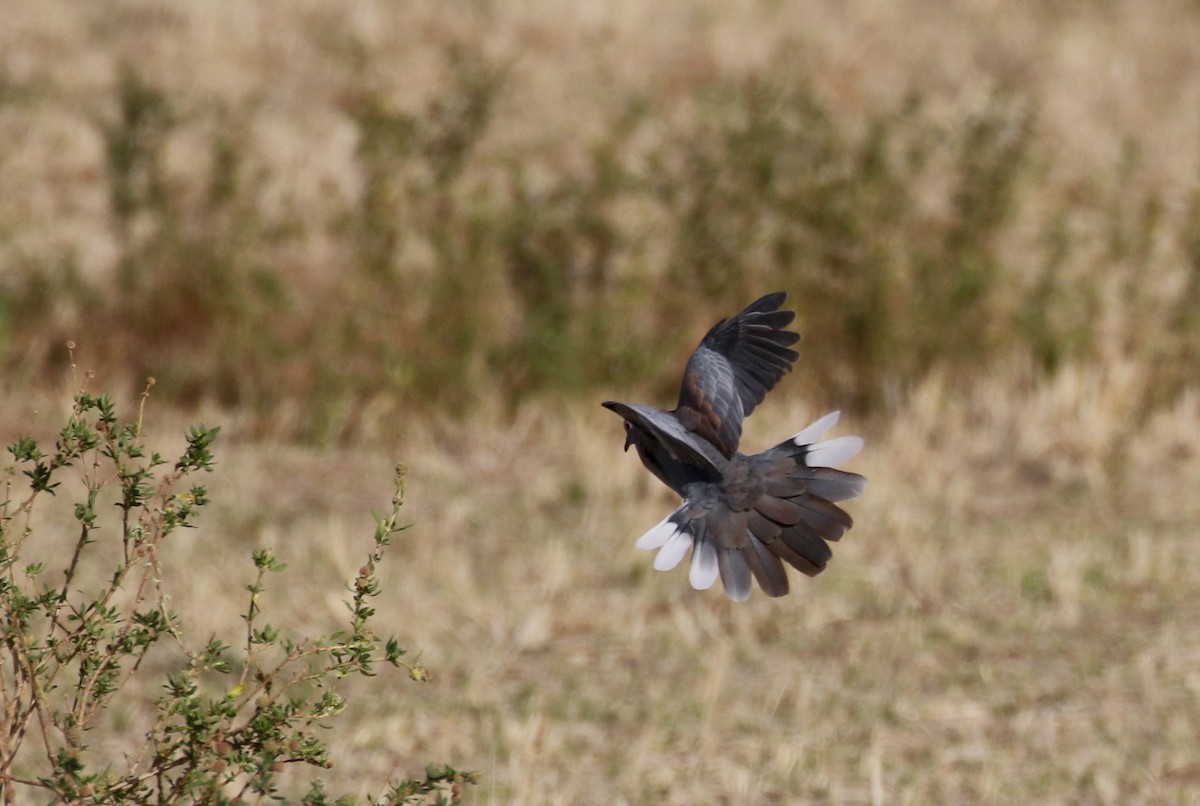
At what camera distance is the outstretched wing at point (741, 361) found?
3693 mm

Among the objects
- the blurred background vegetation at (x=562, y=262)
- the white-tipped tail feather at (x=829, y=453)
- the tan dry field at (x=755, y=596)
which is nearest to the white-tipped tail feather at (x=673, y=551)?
the white-tipped tail feather at (x=829, y=453)

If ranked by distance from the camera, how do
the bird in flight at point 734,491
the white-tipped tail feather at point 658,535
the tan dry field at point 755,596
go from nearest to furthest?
the white-tipped tail feather at point 658,535 → the bird in flight at point 734,491 → the tan dry field at point 755,596

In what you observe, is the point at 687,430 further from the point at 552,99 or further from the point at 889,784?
the point at 552,99

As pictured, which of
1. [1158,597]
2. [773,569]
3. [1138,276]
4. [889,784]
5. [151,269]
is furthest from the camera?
[1138,276]


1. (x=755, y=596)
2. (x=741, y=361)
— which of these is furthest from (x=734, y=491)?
(x=755, y=596)

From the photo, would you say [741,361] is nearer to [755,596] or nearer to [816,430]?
[816,430]

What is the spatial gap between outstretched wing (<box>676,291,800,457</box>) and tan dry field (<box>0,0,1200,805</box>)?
1.37 metres

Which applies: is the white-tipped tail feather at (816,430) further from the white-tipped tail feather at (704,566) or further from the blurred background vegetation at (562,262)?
the blurred background vegetation at (562,262)

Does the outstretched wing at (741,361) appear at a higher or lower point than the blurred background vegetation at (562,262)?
lower

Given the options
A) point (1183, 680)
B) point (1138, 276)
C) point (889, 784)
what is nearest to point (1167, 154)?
point (1138, 276)

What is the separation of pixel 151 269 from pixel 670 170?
334 cm

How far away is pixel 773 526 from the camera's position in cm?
342

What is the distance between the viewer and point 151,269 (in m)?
9.31

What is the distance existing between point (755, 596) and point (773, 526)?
3418 millimetres
